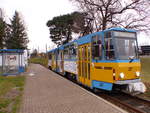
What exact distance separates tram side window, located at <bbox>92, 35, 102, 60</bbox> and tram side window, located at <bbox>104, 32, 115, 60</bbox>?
1.02 ft

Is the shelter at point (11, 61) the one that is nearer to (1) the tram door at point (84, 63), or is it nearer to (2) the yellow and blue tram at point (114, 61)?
(1) the tram door at point (84, 63)

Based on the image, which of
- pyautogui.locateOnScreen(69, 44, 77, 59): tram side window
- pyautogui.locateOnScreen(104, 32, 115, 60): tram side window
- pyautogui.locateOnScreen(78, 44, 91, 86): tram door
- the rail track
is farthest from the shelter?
pyautogui.locateOnScreen(104, 32, 115, 60): tram side window

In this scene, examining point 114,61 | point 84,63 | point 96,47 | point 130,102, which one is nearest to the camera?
point 114,61

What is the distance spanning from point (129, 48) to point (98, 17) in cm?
1767

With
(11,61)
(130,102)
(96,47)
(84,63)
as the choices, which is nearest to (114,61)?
(96,47)

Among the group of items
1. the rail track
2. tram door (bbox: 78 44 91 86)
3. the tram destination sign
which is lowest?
the rail track

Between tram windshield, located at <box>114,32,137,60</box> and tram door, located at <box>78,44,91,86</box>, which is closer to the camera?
tram windshield, located at <box>114,32,137,60</box>

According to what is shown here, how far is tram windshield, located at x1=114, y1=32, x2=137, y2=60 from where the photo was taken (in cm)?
868

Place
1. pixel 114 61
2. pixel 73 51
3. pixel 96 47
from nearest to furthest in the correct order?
1. pixel 114 61
2. pixel 96 47
3. pixel 73 51

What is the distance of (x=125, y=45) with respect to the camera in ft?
29.2

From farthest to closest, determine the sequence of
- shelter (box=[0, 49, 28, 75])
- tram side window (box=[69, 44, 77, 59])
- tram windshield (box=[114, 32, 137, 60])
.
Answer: shelter (box=[0, 49, 28, 75]) < tram side window (box=[69, 44, 77, 59]) < tram windshield (box=[114, 32, 137, 60])

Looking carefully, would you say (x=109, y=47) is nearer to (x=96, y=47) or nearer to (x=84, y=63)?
(x=96, y=47)

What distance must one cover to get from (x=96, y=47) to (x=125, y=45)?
4.42 ft

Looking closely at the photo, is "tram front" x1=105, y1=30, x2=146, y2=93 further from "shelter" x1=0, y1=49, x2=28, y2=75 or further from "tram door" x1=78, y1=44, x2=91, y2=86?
"shelter" x1=0, y1=49, x2=28, y2=75
